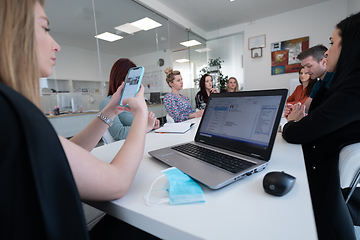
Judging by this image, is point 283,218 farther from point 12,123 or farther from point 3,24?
point 3,24

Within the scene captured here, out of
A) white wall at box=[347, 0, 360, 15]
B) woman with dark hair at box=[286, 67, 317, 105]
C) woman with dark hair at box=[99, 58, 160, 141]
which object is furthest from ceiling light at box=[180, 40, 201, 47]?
woman with dark hair at box=[99, 58, 160, 141]

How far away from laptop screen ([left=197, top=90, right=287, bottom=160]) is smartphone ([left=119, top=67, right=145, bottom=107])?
385 millimetres

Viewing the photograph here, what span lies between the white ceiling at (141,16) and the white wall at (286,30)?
21cm

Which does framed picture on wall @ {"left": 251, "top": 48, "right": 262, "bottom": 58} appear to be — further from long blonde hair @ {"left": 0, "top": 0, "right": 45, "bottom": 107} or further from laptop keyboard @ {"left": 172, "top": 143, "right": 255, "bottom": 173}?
long blonde hair @ {"left": 0, "top": 0, "right": 45, "bottom": 107}

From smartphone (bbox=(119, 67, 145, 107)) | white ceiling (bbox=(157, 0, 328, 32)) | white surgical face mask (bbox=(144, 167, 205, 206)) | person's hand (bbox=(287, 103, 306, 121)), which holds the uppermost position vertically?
white ceiling (bbox=(157, 0, 328, 32))

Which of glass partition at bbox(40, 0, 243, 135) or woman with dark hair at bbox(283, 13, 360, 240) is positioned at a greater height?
glass partition at bbox(40, 0, 243, 135)

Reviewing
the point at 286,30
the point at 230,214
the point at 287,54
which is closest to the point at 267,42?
the point at 286,30

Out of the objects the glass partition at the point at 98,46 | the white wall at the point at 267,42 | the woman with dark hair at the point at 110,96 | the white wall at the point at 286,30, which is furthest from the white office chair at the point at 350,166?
the white wall at the point at 286,30

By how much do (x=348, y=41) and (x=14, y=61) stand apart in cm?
137

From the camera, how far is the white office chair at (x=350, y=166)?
0.67 metres

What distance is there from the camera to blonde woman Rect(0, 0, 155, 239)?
29 centimetres

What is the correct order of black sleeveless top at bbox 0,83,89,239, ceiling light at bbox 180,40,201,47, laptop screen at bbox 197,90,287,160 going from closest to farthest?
black sleeveless top at bbox 0,83,89,239, laptop screen at bbox 197,90,287,160, ceiling light at bbox 180,40,201,47

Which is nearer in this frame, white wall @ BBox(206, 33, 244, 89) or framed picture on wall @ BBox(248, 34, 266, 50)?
framed picture on wall @ BBox(248, 34, 266, 50)

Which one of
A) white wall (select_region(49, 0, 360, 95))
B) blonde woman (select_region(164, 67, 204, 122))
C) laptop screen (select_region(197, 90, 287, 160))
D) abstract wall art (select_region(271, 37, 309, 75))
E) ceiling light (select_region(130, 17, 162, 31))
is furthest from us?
abstract wall art (select_region(271, 37, 309, 75))
